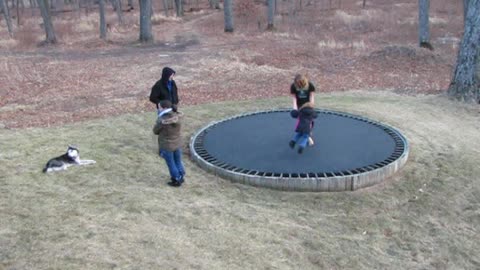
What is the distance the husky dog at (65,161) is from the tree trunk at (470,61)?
8.75 metres

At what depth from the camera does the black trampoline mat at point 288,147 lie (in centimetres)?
665

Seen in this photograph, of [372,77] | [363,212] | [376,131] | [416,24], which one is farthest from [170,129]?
[416,24]

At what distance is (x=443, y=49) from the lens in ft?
58.5

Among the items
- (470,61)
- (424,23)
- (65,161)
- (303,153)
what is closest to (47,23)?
(424,23)

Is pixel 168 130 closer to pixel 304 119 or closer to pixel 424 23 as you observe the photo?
pixel 304 119

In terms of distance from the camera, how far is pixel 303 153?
702cm

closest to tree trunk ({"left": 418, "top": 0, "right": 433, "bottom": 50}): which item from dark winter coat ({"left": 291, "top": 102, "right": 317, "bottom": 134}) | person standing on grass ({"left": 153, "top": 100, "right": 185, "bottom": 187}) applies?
dark winter coat ({"left": 291, "top": 102, "right": 317, "bottom": 134})

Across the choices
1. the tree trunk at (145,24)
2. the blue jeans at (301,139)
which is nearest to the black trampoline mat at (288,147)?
the blue jeans at (301,139)

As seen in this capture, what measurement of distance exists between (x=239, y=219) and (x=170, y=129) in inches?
56.3

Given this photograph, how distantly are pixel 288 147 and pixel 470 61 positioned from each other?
19.9 feet

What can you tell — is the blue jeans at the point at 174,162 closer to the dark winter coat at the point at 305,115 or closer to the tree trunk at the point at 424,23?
the dark winter coat at the point at 305,115

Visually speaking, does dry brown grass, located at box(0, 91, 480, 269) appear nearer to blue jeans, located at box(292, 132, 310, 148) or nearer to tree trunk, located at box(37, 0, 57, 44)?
blue jeans, located at box(292, 132, 310, 148)

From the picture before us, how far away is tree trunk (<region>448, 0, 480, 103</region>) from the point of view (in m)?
10.4

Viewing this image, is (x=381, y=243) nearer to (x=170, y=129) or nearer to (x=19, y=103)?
(x=170, y=129)
